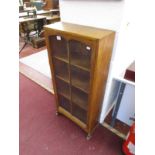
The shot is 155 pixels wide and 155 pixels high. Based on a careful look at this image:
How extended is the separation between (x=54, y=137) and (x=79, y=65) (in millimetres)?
997

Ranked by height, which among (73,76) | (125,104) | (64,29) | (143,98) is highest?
(64,29)

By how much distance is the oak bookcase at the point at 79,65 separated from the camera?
109 cm

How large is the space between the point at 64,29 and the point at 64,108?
109 centimetres

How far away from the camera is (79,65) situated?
1285 millimetres

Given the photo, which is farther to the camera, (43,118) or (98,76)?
(43,118)

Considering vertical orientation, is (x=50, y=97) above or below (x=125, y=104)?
below

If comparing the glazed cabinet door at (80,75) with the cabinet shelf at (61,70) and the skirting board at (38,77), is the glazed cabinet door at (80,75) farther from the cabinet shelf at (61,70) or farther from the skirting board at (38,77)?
the skirting board at (38,77)

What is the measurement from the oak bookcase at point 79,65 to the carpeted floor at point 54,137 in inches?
4.8

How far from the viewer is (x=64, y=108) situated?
1.89 m

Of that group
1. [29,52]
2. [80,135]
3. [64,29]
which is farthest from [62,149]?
[29,52]

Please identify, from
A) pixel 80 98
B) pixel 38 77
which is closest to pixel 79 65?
pixel 80 98

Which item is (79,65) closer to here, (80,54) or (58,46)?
(80,54)
